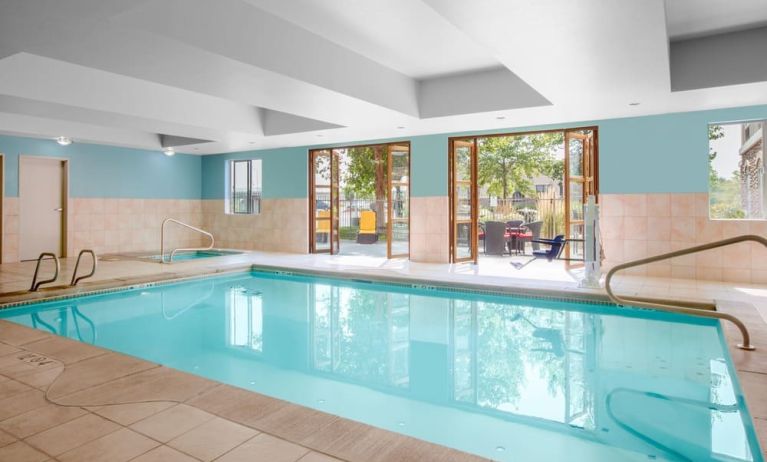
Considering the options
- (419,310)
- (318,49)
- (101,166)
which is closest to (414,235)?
(419,310)

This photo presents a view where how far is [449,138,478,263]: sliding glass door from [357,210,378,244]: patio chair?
373 cm

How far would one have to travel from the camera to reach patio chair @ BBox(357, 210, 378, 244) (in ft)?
39.5

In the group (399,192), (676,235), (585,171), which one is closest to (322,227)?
(399,192)

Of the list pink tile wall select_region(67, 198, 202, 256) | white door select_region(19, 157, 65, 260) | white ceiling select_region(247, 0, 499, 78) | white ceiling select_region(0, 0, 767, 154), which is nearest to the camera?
white ceiling select_region(0, 0, 767, 154)

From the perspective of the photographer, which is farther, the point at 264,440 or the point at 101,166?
the point at 101,166

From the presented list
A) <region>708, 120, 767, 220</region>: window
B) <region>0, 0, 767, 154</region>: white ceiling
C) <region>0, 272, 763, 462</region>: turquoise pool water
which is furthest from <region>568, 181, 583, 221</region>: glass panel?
<region>0, 272, 763, 462</region>: turquoise pool water

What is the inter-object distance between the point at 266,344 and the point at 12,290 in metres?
3.41

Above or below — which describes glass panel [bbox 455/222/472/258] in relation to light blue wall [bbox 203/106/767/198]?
below

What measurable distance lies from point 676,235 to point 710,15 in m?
3.16

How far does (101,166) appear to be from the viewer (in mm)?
10000

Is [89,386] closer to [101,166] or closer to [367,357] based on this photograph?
[367,357]

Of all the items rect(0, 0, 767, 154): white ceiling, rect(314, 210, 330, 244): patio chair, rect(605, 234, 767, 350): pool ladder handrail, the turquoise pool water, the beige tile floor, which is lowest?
the turquoise pool water

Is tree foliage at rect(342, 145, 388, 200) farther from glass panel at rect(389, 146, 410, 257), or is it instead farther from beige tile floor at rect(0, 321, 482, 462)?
beige tile floor at rect(0, 321, 482, 462)

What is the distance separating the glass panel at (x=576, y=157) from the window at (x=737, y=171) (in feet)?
5.29
